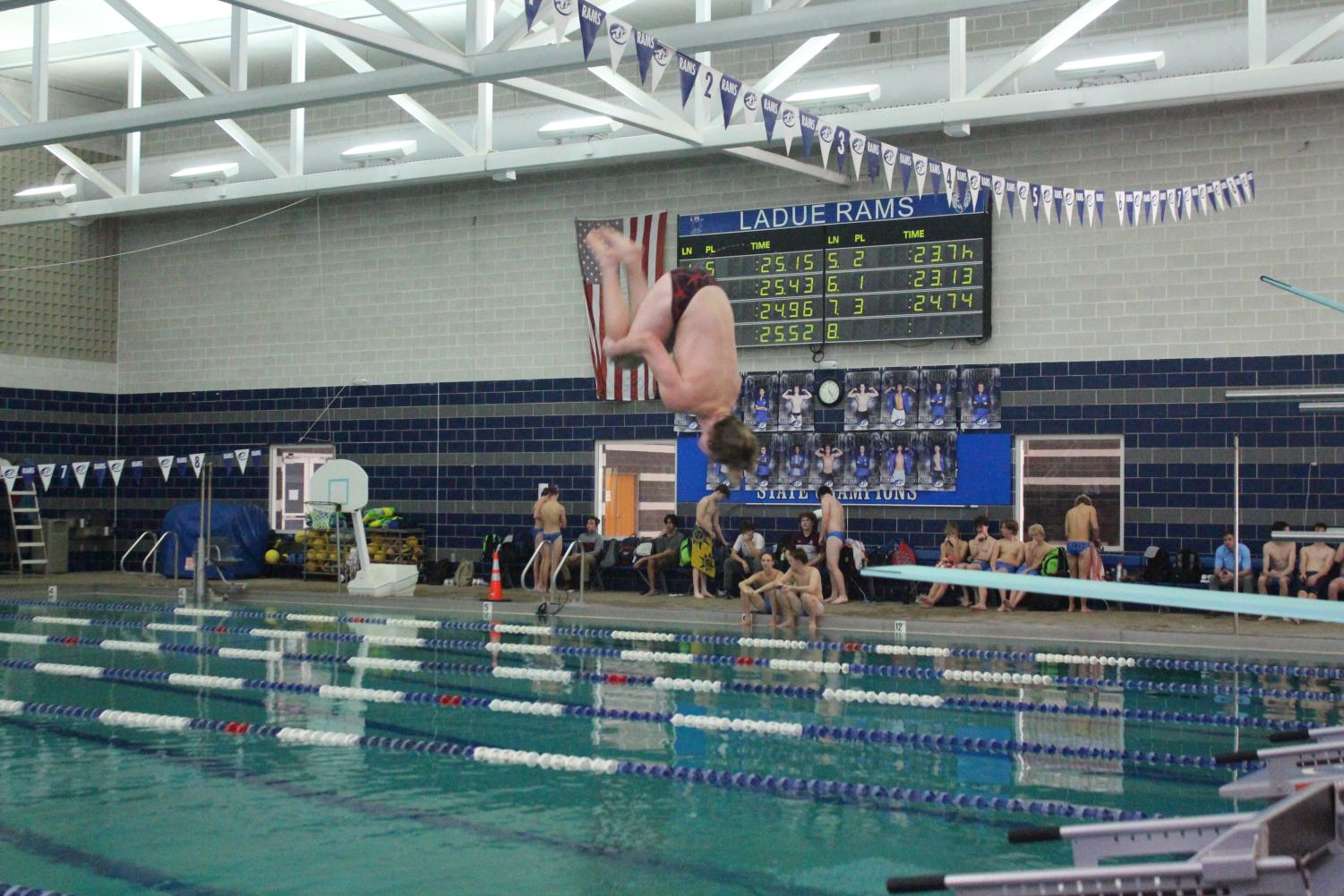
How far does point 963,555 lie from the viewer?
14625mm

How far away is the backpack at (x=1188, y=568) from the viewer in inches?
543

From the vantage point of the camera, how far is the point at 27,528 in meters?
18.7

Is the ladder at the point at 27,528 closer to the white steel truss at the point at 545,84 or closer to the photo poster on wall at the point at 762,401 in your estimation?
the white steel truss at the point at 545,84

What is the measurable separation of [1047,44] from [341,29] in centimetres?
595

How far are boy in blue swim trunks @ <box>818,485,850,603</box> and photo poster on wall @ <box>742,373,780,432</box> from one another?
4.37 feet

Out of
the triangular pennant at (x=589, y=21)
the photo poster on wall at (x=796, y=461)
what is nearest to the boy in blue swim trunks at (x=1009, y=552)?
the photo poster on wall at (x=796, y=461)

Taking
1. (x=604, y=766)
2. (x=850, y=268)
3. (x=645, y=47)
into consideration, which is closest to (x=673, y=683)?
(x=604, y=766)

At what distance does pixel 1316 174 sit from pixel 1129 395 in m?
2.69

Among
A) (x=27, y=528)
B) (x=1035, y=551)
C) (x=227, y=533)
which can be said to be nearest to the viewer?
(x=1035, y=551)

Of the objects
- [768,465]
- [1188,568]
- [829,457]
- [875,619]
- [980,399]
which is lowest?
[875,619]

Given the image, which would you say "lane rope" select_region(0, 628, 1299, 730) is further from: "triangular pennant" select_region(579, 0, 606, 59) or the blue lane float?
"triangular pennant" select_region(579, 0, 606, 59)

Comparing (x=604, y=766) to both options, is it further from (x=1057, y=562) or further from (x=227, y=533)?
(x=227, y=533)

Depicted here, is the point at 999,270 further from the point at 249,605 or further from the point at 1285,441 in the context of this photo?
the point at 249,605

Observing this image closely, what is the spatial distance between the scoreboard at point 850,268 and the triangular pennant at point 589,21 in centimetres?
748
